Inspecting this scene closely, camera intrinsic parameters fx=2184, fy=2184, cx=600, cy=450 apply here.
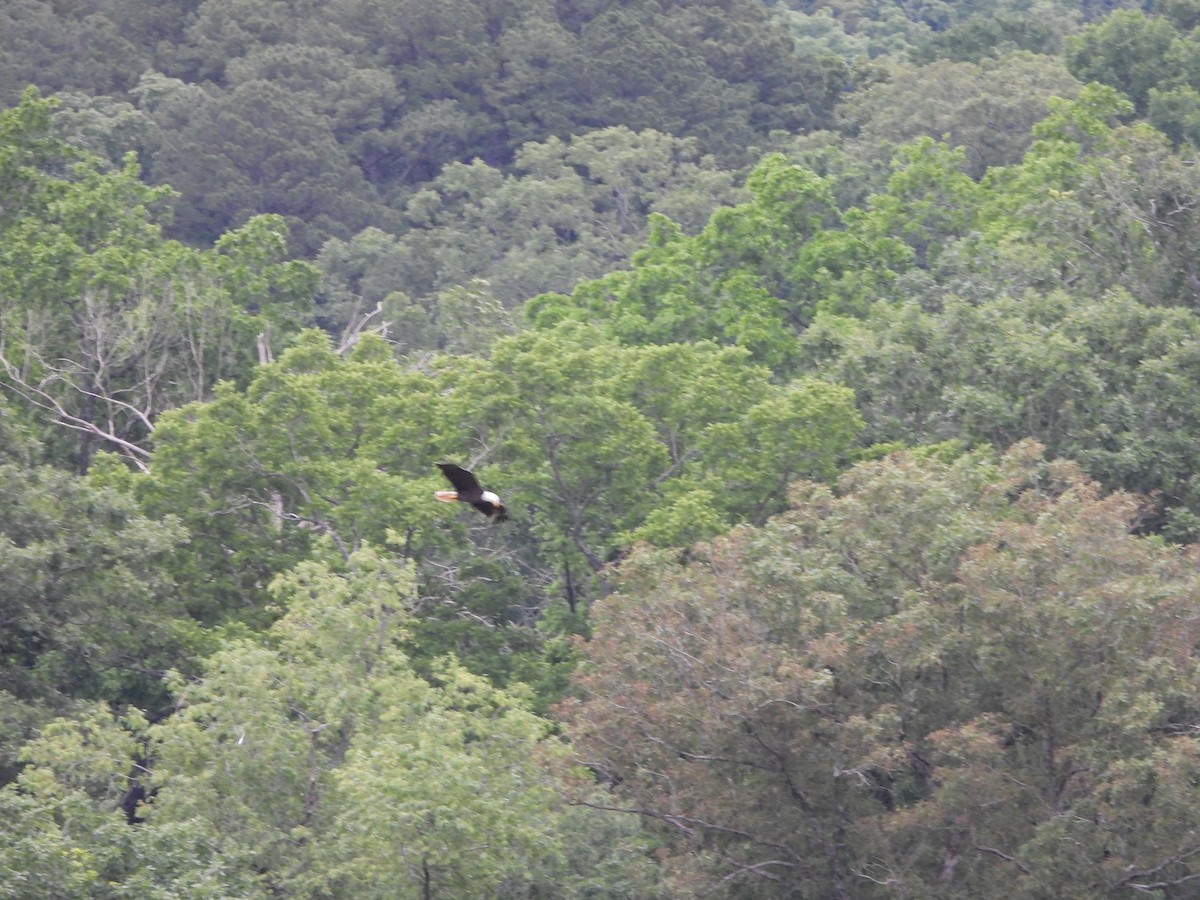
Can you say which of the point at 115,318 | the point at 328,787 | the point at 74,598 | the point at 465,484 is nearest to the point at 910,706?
the point at 328,787

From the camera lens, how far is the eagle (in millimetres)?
13906

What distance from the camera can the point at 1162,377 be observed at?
84.9ft

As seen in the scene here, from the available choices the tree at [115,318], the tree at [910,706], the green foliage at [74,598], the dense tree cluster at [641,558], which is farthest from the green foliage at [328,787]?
the tree at [115,318]

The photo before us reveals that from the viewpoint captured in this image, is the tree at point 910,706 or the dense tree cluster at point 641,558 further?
the dense tree cluster at point 641,558

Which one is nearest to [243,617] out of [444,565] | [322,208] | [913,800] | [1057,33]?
[444,565]

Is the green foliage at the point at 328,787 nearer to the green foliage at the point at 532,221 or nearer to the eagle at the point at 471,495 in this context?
the eagle at the point at 471,495

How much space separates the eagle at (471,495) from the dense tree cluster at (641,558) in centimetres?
491

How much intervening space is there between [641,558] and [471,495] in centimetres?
709

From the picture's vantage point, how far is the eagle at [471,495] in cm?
1391

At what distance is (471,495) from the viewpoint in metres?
14.3

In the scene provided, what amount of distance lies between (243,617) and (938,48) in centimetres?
4247

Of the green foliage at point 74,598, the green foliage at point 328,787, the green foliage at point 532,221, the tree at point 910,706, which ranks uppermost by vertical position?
the tree at point 910,706

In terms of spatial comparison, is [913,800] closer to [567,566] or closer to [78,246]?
[567,566]

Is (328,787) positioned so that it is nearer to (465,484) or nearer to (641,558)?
(641,558)
